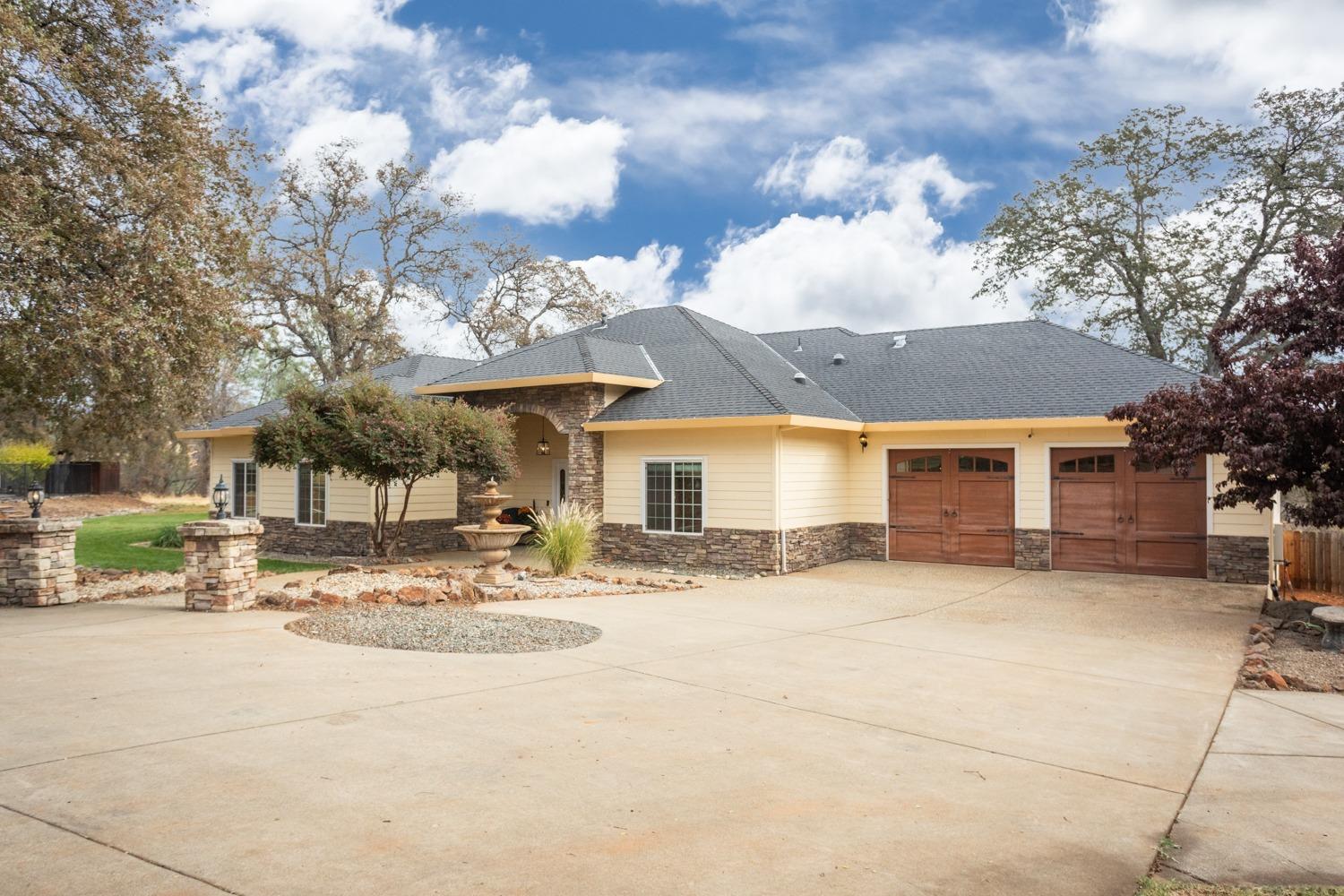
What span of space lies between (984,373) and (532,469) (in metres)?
9.74

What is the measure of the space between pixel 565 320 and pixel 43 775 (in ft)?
98.9

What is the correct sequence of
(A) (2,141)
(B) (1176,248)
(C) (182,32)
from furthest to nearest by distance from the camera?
(B) (1176,248)
(C) (182,32)
(A) (2,141)

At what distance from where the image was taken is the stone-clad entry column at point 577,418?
16.2 metres

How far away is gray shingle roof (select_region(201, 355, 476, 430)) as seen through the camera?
19438 millimetres

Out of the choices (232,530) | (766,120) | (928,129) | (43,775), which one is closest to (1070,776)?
(43,775)

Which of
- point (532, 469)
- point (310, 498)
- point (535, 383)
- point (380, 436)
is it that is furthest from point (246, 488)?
point (535, 383)

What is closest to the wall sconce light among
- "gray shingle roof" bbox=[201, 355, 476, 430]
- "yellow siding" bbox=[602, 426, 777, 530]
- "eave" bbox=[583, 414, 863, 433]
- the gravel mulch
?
"gray shingle roof" bbox=[201, 355, 476, 430]

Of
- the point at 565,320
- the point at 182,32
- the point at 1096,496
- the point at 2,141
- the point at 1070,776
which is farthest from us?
the point at 565,320

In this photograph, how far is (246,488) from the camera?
65.7ft

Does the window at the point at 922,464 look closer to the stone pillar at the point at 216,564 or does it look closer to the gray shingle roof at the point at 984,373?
the gray shingle roof at the point at 984,373

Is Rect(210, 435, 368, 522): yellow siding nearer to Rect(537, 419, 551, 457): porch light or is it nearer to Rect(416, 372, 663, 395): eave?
Rect(416, 372, 663, 395): eave

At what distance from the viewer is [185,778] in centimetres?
435

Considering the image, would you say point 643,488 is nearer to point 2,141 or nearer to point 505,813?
point 2,141

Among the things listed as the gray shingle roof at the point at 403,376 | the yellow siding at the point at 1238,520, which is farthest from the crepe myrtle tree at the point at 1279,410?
the gray shingle roof at the point at 403,376
